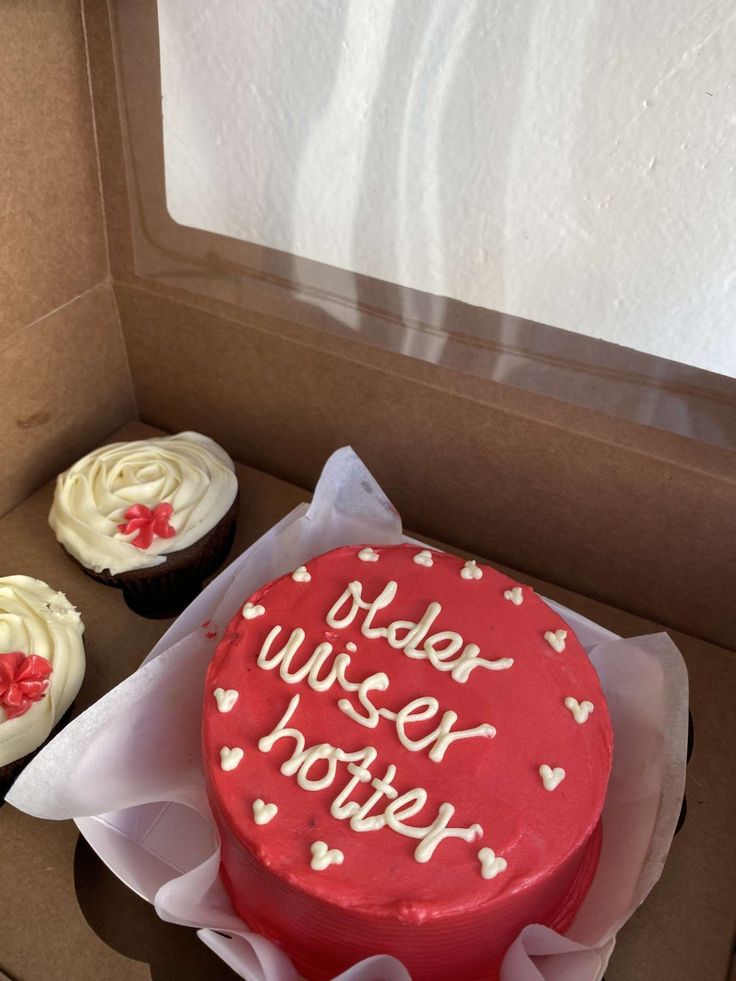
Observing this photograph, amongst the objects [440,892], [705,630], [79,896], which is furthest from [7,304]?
[705,630]

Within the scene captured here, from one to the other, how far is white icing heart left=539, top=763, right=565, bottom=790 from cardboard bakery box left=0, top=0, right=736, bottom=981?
0.67 feet

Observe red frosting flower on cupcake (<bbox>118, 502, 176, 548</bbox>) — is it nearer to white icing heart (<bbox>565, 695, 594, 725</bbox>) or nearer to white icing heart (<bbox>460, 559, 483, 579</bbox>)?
white icing heart (<bbox>460, 559, 483, 579</bbox>)

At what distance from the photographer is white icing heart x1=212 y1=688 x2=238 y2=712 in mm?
897

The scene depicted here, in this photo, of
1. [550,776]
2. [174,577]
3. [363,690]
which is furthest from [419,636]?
[174,577]

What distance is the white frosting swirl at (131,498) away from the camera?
3.70ft

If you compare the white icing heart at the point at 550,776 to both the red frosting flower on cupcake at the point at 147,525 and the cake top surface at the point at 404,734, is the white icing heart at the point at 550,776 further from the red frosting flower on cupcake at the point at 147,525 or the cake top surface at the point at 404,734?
the red frosting flower on cupcake at the point at 147,525

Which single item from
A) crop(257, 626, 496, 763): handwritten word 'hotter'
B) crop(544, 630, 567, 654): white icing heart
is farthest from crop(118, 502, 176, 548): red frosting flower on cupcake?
crop(544, 630, 567, 654): white icing heart

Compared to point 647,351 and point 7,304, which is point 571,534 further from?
point 7,304

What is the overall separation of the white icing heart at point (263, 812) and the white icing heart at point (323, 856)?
0.16 feet

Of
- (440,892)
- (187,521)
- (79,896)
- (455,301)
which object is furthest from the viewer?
(187,521)

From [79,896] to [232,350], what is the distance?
719mm

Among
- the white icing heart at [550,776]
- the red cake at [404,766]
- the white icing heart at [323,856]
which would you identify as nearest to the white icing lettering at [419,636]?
the red cake at [404,766]

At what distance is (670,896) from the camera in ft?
3.06

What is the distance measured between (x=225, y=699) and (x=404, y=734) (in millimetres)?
187
